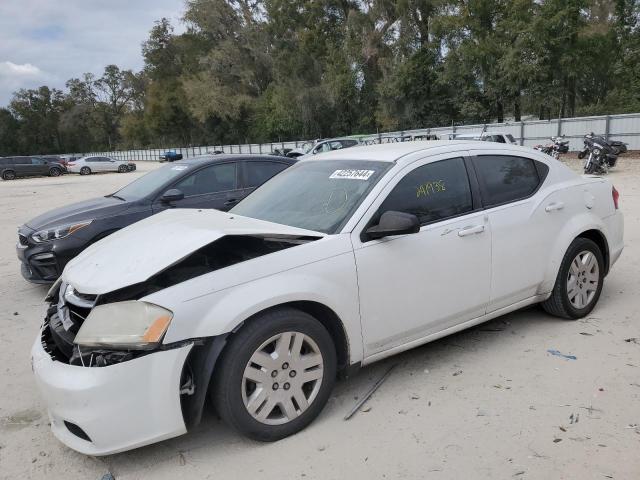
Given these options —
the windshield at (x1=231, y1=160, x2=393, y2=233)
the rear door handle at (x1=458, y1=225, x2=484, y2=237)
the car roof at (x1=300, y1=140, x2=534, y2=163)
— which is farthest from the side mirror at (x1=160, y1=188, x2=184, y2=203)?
the rear door handle at (x1=458, y1=225, x2=484, y2=237)

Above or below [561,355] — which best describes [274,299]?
above

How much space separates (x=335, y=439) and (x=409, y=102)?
1630 inches

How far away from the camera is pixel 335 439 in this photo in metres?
2.95

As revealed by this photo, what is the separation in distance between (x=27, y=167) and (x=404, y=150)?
3856cm

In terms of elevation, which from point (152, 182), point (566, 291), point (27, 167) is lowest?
point (566, 291)

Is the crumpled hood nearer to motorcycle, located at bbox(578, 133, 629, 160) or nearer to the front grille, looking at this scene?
the front grille

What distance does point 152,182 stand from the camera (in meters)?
6.89

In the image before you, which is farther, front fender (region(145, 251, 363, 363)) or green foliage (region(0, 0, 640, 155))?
green foliage (region(0, 0, 640, 155))

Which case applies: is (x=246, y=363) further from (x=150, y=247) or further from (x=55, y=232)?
(x=55, y=232)

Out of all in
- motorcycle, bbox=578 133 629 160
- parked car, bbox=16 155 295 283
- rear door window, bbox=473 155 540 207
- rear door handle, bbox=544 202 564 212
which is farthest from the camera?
motorcycle, bbox=578 133 629 160

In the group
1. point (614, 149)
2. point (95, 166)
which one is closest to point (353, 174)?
point (614, 149)

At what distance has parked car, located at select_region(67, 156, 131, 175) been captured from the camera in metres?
38.4

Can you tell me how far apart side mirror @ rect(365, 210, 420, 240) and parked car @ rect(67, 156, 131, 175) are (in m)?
39.7

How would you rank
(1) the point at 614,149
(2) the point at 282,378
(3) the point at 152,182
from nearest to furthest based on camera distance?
1. (2) the point at 282,378
2. (3) the point at 152,182
3. (1) the point at 614,149
